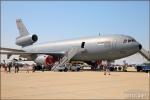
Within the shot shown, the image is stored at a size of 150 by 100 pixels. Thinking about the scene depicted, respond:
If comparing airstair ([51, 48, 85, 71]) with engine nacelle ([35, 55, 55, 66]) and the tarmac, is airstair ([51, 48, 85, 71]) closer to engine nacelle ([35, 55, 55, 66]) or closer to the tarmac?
engine nacelle ([35, 55, 55, 66])

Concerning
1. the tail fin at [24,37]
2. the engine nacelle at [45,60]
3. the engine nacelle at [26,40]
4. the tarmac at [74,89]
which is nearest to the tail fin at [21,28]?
the tail fin at [24,37]

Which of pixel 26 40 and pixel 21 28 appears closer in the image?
pixel 26 40

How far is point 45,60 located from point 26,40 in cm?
1296

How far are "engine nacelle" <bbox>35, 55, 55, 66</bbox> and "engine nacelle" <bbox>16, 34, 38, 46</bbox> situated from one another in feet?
33.4

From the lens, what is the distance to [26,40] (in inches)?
2141

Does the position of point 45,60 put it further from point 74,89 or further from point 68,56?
point 74,89

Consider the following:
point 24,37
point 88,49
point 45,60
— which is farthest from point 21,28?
point 88,49

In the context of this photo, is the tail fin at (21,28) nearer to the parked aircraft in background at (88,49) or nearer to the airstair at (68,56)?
the parked aircraft in background at (88,49)

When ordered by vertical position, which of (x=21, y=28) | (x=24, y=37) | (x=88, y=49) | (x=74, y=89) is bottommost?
(x=74, y=89)

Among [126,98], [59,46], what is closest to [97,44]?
[59,46]

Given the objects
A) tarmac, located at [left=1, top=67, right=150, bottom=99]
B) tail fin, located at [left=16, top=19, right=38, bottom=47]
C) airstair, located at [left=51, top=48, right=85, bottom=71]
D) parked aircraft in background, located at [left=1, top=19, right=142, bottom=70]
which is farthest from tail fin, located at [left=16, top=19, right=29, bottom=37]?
tarmac, located at [left=1, top=67, right=150, bottom=99]

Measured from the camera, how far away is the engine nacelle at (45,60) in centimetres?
4288

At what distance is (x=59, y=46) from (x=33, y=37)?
9.73 meters

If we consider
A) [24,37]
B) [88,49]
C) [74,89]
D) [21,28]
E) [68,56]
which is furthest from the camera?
[21,28]
